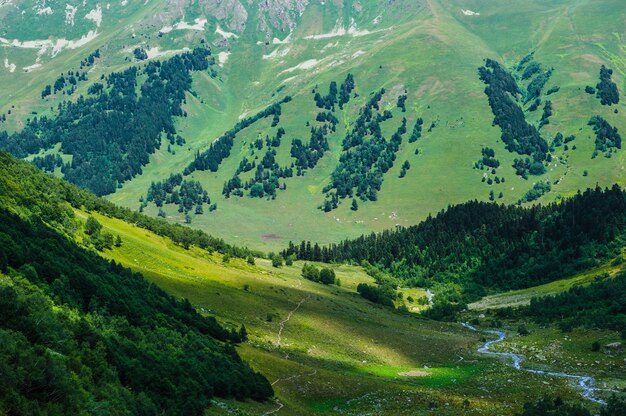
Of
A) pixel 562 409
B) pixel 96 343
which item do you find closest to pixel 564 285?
pixel 562 409

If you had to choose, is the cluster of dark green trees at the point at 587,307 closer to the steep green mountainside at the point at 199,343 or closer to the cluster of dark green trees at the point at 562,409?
the steep green mountainside at the point at 199,343

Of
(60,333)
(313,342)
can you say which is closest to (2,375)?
(60,333)

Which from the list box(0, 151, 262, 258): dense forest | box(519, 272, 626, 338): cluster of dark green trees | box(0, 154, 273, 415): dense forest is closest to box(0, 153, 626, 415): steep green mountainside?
box(0, 154, 273, 415): dense forest

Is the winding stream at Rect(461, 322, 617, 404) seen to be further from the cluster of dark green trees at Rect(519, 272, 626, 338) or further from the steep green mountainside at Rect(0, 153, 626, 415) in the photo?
the cluster of dark green trees at Rect(519, 272, 626, 338)

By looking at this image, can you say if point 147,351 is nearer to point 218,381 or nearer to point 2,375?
point 218,381

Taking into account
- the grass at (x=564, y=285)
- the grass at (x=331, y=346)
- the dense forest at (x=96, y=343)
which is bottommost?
the grass at (x=564, y=285)

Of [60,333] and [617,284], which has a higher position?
[60,333]

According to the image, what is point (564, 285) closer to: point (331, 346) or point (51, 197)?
point (331, 346)

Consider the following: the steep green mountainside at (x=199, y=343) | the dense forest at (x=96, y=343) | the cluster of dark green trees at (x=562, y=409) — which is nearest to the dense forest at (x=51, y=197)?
the steep green mountainside at (x=199, y=343)
